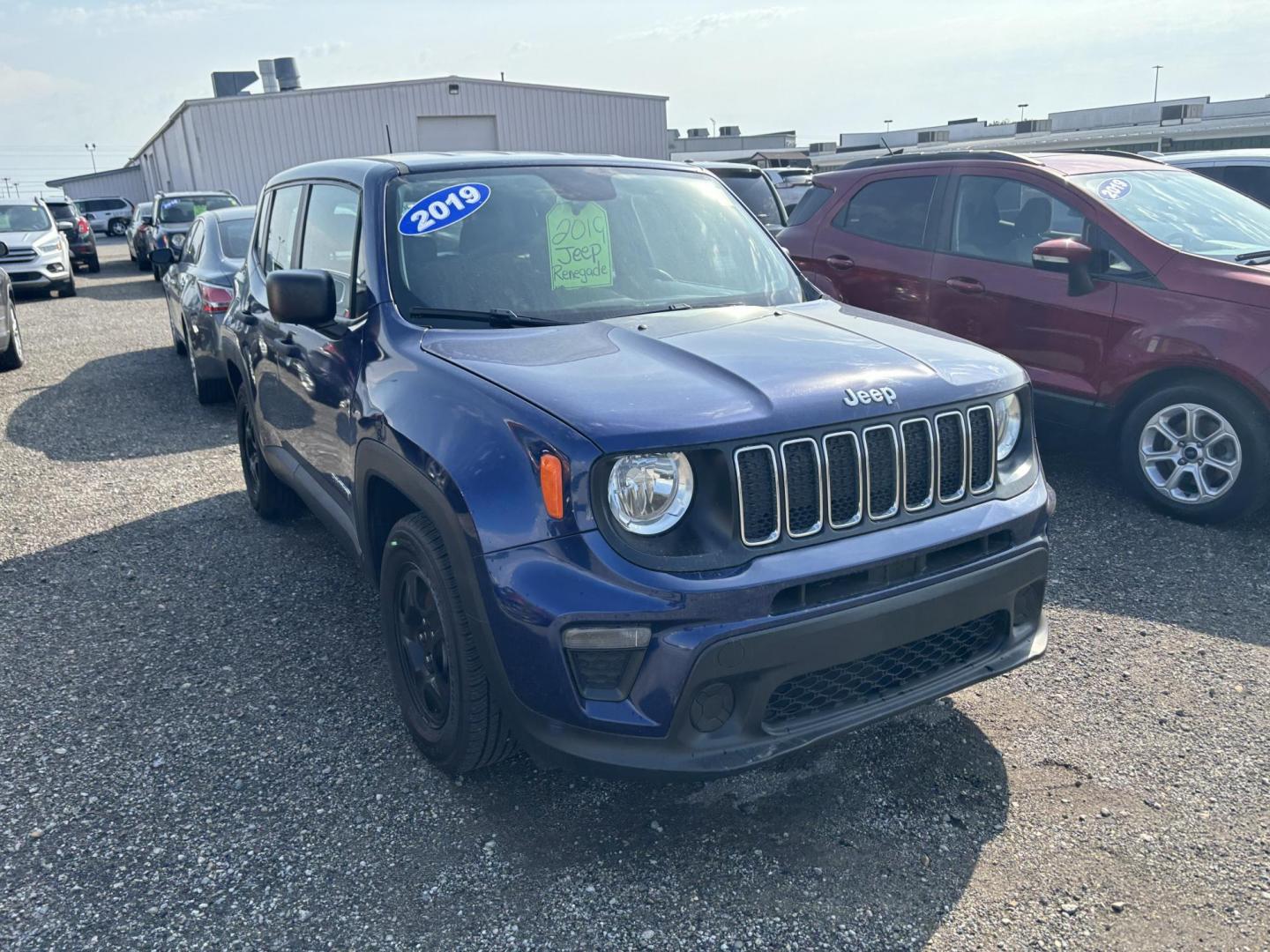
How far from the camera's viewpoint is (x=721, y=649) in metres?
2.31

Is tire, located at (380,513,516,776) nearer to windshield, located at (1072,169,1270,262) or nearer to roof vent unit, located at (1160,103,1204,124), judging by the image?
windshield, located at (1072,169,1270,262)

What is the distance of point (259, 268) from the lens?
16.1 ft

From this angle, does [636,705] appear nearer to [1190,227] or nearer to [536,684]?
[536,684]

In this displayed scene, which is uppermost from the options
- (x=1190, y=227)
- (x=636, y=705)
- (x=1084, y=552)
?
(x=1190, y=227)

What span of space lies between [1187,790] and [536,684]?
1974mm

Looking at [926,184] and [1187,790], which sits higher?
[926,184]

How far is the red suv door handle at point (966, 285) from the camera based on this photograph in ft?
19.2

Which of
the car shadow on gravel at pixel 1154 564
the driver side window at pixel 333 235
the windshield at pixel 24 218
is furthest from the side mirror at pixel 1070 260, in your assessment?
the windshield at pixel 24 218

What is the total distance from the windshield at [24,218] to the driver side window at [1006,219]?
16220mm

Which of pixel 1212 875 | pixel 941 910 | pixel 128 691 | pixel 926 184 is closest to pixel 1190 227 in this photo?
pixel 926 184

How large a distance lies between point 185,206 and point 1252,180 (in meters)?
17.3

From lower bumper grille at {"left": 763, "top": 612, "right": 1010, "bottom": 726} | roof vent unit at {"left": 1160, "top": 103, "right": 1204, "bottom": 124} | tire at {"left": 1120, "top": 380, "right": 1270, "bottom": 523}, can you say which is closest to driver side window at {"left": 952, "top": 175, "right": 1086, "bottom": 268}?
tire at {"left": 1120, "top": 380, "right": 1270, "bottom": 523}

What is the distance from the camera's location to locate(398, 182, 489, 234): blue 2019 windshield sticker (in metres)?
3.44

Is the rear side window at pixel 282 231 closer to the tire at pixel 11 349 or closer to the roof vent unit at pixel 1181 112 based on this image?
the tire at pixel 11 349
